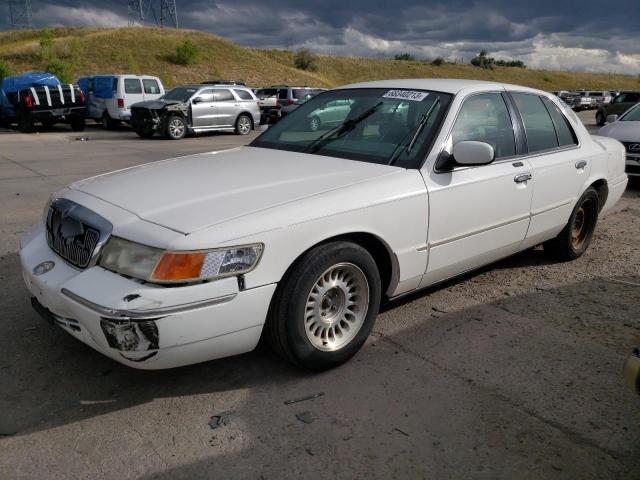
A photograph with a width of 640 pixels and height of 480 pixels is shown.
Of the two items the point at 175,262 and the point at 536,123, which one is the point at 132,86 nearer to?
the point at 536,123

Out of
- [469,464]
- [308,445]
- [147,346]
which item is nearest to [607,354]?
[469,464]

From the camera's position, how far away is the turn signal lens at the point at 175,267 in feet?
8.46

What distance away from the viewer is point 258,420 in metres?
2.77

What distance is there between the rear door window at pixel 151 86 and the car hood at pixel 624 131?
15350mm

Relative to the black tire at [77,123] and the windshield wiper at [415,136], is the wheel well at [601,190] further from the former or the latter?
the black tire at [77,123]

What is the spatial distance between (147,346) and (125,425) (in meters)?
0.45

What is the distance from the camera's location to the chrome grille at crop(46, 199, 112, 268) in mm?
2838

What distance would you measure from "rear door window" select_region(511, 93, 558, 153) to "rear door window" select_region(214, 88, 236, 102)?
15323 mm

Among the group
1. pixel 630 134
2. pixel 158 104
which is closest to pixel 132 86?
pixel 158 104

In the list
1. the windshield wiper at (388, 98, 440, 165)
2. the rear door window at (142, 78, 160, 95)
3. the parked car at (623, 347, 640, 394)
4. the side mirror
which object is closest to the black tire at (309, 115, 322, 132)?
the windshield wiper at (388, 98, 440, 165)

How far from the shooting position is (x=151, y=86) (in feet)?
66.7

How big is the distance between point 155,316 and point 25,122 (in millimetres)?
18568

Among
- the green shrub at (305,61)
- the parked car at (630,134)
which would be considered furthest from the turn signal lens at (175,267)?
the green shrub at (305,61)

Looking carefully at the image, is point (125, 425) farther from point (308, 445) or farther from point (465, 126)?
point (465, 126)
